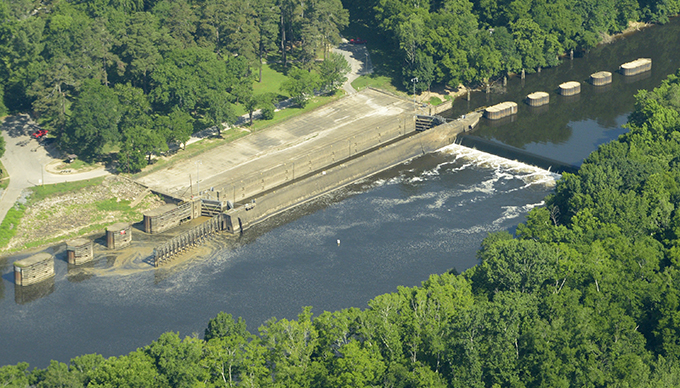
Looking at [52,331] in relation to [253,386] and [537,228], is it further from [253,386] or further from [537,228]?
[537,228]

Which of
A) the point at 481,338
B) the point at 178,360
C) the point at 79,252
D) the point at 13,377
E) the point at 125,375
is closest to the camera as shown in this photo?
the point at 125,375

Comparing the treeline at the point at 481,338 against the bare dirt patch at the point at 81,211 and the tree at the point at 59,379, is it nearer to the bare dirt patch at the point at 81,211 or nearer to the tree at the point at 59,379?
the tree at the point at 59,379

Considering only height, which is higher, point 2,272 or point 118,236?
point 118,236

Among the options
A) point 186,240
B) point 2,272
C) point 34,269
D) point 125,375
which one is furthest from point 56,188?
point 125,375

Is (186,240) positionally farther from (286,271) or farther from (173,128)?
(173,128)

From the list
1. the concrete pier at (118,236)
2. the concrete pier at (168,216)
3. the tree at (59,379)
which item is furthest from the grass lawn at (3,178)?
the tree at (59,379)

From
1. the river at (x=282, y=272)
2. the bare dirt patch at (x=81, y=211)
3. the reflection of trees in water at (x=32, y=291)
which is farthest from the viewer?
the bare dirt patch at (x=81, y=211)

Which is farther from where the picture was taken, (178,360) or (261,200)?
(261,200)

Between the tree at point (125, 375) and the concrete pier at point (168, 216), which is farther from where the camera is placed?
the concrete pier at point (168, 216)
